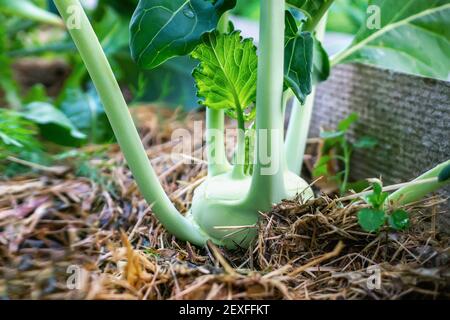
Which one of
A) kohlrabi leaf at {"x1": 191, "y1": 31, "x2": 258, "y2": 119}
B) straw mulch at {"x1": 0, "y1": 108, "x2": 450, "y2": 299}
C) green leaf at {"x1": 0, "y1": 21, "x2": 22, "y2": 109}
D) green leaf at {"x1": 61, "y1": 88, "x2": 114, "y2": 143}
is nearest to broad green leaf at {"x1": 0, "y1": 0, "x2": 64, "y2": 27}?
green leaf at {"x1": 0, "y1": 21, "x2": 22, "y2": 109}

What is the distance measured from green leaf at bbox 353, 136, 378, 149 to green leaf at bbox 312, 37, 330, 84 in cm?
19

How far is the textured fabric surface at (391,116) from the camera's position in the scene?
2.69ft

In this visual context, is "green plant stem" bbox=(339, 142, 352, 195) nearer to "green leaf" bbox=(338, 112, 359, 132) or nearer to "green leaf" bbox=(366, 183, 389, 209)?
"green leaf" bbox=(338, 112, 359, 132)

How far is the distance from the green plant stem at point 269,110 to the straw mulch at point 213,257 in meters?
0.03

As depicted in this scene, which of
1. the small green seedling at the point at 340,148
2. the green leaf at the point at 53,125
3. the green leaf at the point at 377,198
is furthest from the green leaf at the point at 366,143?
the green leaf at the point at 53,125

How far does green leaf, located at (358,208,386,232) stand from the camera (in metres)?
0.60

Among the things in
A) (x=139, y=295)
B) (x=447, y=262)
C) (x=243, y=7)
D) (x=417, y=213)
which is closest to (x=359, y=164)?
(x=417, y=213)

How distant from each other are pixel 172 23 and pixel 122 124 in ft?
0.51

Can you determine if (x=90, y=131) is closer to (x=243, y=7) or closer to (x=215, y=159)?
(x=215, y=159)

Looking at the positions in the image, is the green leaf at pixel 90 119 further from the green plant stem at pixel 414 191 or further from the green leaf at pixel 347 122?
the green plant stem at pixel 414 191

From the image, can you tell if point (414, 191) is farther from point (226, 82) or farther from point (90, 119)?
point (90, 119)

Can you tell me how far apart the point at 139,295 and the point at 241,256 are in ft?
0.61

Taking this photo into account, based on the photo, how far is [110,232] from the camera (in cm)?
83
